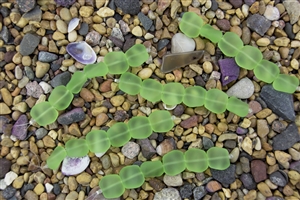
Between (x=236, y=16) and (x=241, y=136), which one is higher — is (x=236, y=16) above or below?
above

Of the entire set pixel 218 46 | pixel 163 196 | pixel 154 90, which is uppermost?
pixel 218 46

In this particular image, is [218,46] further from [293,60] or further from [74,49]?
[74,49]

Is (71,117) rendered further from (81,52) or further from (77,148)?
(81,52)

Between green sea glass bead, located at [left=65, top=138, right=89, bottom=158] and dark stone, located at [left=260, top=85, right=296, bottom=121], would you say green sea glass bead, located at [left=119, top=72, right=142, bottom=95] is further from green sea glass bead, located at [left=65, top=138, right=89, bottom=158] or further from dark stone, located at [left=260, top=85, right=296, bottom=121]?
dark stone, located at [left=260, top=85, right=296, bottom=121]

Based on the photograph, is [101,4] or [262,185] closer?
[262,185]

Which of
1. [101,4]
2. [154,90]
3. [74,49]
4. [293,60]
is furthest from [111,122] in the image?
[293,60]

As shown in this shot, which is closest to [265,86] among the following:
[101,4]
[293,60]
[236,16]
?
[293,60]

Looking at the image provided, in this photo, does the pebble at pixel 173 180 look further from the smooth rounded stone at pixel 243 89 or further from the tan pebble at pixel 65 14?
the tan pebble at pixel 65 14
